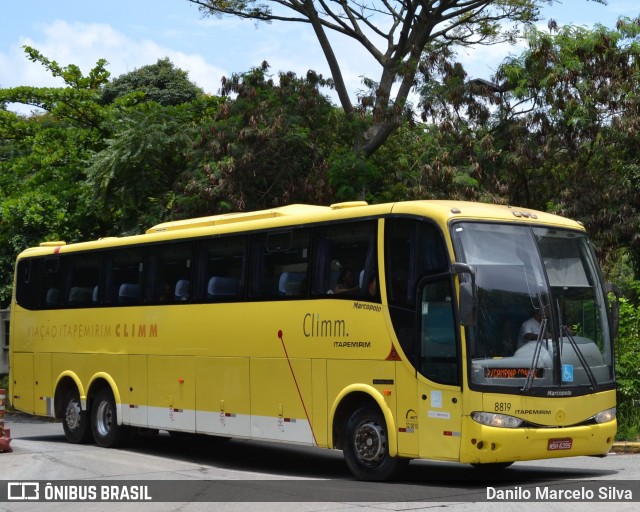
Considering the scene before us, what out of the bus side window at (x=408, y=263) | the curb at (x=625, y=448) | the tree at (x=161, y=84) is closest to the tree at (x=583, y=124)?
the curb at (x=625, y=448)

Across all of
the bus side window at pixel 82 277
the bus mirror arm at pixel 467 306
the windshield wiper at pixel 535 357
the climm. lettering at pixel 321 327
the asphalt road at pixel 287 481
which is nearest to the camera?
the asphalt road at pixel 287 481

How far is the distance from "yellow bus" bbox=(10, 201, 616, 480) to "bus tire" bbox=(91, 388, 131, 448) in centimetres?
21

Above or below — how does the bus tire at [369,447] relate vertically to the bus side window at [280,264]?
below

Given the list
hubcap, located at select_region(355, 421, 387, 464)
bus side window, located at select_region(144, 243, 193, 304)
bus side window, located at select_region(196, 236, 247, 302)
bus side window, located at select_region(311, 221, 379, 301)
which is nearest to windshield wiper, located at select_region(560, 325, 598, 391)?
bus side window, located at select_region(311, 221, 379, 301)

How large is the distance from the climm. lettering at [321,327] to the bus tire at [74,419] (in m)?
6.92

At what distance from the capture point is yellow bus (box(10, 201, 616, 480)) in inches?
496

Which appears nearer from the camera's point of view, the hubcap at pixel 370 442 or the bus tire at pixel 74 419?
the hubcap at pixel 370 442

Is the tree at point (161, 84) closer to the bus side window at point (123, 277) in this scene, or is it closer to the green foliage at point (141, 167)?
the green foliage at point (141, 167)

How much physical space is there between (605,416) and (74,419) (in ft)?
35.6

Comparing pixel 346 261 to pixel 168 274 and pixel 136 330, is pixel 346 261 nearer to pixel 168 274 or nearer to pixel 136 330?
pixel 168 274

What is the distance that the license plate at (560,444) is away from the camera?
12641 mm

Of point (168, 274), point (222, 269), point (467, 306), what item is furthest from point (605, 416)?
point (168, 274)

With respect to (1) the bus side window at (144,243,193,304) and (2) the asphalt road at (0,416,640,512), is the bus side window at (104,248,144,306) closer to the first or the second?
(1) the bus side window at (144,243,193,304)

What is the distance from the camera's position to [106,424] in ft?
65.2
